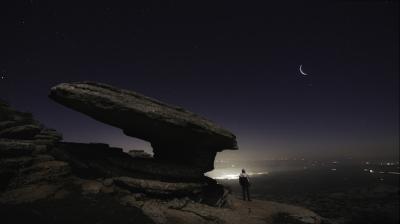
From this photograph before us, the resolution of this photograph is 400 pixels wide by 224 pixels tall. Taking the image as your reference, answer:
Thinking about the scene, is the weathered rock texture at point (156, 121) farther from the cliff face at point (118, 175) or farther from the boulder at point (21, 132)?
the boulder at point (21, 132)

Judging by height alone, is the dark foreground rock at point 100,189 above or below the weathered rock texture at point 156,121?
below

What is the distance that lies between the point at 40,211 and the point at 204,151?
1431cm

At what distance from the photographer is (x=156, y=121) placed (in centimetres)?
1942

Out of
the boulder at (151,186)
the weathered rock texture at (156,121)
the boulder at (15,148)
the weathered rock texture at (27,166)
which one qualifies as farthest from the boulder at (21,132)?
the boulder at (151,186)

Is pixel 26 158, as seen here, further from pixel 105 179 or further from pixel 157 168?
pixel 157 168

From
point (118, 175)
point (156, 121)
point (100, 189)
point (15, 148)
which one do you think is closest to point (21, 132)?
point (15, 148)

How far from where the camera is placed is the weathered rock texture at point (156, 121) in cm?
1785

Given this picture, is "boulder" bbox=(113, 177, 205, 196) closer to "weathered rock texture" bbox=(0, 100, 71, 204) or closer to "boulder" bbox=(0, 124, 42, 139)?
"weathered rock texture" bbox=(0, 100, 71, 204)

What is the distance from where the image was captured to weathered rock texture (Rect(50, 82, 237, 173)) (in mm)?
17855

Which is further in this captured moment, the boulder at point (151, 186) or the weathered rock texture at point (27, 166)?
the boulder at point (151, 186)

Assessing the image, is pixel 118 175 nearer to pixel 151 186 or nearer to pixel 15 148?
pixel 151 186

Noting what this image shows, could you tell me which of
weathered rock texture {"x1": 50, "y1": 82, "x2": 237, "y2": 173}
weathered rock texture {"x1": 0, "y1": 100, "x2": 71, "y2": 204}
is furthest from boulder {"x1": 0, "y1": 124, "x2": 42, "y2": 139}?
weathered rock texture {"x1": 50, "y1": 82, "x2": 237, "y2": 173}

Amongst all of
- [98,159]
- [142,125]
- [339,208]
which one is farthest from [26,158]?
[339,208]

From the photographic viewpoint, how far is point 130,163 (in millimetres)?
20344
